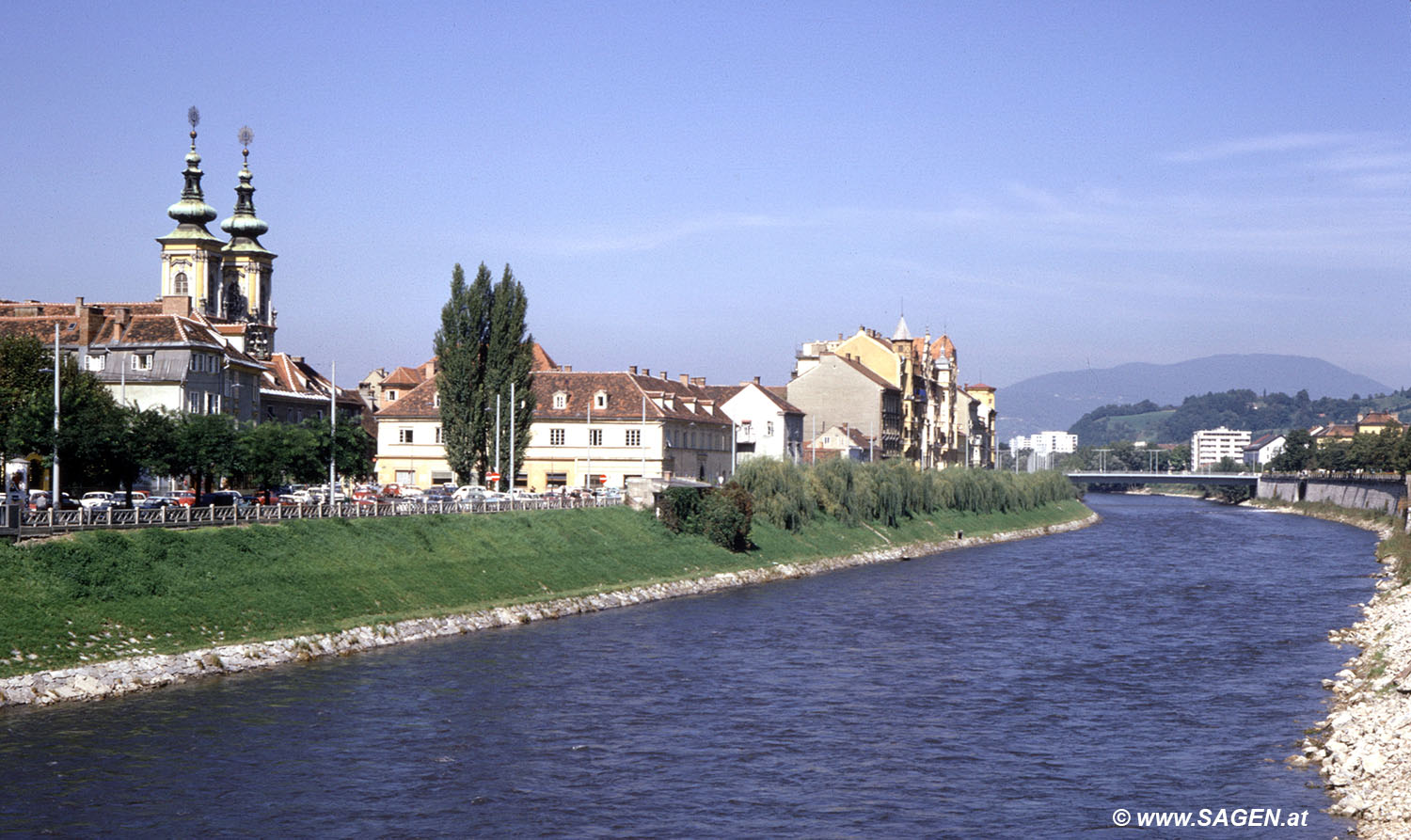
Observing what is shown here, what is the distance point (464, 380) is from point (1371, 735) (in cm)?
6086

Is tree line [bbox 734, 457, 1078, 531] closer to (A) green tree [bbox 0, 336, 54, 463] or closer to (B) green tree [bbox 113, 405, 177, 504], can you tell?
(B) green tree [bbox 113, 405, 177, 504]

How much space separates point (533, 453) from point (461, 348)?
72.7ft

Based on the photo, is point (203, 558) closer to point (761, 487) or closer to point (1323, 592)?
point (761, 487)

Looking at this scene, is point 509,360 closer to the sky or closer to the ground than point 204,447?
closer to the sky

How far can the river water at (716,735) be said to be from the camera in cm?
2669

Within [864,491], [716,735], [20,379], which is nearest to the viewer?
[716,735]

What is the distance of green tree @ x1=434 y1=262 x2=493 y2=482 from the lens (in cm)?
8356

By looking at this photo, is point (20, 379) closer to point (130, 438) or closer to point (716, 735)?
point (130, 438)

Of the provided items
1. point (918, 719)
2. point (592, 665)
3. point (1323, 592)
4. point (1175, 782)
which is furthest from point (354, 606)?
point (1323, 592)

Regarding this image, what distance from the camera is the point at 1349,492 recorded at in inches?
6097

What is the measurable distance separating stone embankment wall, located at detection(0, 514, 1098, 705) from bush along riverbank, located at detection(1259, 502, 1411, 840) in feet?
90.7

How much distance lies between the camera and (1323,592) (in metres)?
67.3

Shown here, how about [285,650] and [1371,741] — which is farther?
[285,650]

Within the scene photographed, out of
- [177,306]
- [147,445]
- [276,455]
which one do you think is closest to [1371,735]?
[276,455]
